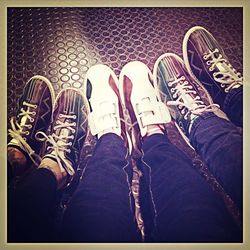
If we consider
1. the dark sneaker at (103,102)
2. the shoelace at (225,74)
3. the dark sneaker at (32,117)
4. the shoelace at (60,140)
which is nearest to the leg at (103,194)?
the dark sneaker at (103,102)

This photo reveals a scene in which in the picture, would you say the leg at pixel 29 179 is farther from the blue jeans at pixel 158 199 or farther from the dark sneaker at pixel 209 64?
the dark sneaker at pixel 209 64

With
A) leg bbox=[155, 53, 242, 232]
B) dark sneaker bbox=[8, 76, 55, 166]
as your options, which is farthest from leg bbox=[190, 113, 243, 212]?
dark sneaker bbox=[8, 76, 55, 166]

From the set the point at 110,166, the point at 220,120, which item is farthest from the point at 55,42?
the point at 220,120

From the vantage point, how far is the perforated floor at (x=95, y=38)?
1.89 m

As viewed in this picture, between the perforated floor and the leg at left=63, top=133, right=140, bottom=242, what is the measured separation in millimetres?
368

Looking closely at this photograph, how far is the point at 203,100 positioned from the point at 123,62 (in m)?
0.48

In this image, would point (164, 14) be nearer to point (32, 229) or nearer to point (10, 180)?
point (10, 180)

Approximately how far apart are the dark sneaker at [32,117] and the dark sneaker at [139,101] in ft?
1.32

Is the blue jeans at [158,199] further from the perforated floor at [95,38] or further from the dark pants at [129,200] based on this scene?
the perforated floor at [95,38]

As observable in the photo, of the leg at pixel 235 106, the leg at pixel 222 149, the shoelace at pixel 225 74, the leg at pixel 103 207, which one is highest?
the shoelace at pixel 225 74

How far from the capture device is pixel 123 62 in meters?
1.89

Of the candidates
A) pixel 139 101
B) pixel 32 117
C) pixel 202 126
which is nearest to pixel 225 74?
pixel 202 126

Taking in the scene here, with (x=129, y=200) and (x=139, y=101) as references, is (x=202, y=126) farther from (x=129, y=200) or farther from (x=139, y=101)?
(x=129, y=200)

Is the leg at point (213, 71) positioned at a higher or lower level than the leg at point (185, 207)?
higher
